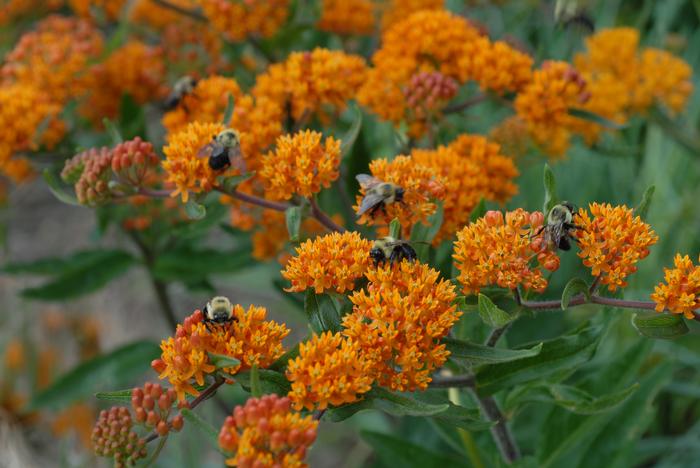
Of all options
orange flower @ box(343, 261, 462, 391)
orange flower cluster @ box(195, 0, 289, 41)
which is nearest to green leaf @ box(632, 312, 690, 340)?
orange flower @ box(343, 261, 462, 391)

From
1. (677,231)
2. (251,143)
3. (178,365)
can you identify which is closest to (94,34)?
(251,143)

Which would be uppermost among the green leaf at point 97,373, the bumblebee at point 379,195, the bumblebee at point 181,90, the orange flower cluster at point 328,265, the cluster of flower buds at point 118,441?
the bumblebee at point 379,195

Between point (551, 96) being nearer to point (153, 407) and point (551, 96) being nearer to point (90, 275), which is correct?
point (153, 407)

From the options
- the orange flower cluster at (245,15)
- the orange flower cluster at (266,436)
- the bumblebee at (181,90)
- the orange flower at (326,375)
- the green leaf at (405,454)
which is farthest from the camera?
the orange flower cluster at (245,15)

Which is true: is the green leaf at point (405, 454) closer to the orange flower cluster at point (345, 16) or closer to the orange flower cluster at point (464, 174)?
the orange flower cluster at point (464, 174)

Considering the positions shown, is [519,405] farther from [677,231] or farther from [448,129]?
[677,231]

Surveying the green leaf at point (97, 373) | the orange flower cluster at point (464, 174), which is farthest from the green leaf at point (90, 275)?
the orange flower cluster at point (464, 174)

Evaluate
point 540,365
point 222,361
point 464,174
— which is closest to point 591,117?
point 464,174

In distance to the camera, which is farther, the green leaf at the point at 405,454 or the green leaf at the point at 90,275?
the green leaf at the point at 90,275
